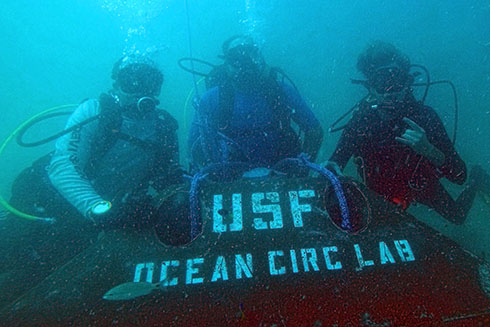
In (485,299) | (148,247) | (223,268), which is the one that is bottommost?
(485,299)

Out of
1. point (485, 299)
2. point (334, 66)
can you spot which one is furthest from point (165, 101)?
point (485, 299)

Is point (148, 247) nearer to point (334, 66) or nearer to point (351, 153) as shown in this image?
point (351, 153)

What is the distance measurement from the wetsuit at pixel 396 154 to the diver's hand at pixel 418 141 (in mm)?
261

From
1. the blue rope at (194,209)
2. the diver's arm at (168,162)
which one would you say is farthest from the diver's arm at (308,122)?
the blue rope at (194,209)

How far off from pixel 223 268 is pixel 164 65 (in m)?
17.8

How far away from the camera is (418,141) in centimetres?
304

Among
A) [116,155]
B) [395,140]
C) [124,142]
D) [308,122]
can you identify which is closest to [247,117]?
[308,122]

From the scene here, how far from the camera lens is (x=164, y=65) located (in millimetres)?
17391

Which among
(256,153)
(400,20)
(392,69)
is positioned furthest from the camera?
(400,20)

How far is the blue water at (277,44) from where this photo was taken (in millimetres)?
16672

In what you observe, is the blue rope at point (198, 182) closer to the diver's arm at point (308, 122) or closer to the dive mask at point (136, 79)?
the dive mask at point (136, 79)

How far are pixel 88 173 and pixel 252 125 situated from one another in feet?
7.30

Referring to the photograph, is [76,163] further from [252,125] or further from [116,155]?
[252,125]

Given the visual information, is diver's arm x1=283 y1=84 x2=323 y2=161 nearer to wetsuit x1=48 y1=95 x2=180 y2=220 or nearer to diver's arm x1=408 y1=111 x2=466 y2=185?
diver's arm x1=408 y1=111 x2=466 y2=185
